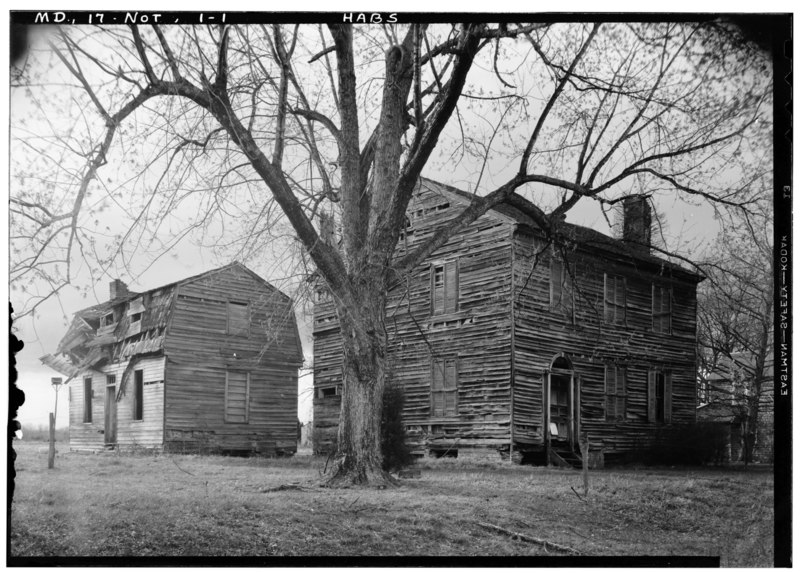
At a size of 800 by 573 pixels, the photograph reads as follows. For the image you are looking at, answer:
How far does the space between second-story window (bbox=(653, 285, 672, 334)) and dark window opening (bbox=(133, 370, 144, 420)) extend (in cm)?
548

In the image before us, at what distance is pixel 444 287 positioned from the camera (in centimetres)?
1257

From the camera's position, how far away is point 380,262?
903 centimetres

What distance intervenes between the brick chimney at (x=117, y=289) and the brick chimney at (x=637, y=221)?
5.17m

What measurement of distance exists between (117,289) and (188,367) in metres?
2.06

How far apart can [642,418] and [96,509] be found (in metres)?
5.38

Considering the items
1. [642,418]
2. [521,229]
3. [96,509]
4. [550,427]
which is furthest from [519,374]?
[96,509]

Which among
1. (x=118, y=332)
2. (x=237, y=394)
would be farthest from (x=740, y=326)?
(x=118, y=332)

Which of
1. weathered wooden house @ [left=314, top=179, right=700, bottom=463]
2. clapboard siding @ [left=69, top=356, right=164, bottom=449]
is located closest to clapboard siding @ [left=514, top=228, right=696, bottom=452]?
weathered wooden house @ [left=314, top=179, right=700, bottom=463]

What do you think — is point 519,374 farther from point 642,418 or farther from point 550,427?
point 642,418

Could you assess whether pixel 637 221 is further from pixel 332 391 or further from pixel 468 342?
pixel 332 391

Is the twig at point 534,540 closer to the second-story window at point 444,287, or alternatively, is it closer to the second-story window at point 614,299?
the second-story window at point 614,299

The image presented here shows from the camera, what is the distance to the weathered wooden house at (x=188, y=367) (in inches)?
312

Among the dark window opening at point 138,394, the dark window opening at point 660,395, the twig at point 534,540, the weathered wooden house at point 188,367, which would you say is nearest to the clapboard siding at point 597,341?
the dark window opening at point 660,395

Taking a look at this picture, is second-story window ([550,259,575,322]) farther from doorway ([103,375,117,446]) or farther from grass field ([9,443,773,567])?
doorway ([103,375,117,446])
